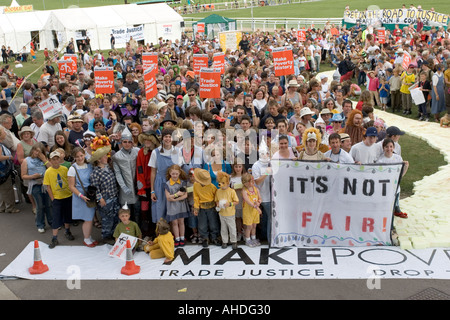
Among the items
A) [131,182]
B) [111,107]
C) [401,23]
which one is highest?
[401,23]

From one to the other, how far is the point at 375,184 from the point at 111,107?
648 centimetres

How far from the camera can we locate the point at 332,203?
7848mm

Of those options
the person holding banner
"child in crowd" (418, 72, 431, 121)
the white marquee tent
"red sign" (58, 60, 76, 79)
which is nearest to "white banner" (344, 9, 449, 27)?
the white marquee tent

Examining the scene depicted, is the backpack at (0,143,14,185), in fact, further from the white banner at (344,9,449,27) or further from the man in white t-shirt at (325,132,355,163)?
the white banner at (344,9,449,27)

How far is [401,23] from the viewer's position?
31.6 metres

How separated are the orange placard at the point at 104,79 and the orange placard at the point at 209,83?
94.7 inches

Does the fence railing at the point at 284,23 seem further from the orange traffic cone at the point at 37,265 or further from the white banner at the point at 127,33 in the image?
the orange traffic cone at the point at 37,265

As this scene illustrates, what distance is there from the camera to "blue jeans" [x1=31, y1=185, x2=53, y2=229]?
29.8ft

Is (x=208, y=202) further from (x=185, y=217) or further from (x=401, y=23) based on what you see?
(x=401, y=23)

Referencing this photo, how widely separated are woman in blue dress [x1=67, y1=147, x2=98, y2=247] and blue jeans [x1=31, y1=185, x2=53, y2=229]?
3.50 ft

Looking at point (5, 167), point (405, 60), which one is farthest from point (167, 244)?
point (405, 60)

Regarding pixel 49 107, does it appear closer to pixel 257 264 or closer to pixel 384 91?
pixel 257 264

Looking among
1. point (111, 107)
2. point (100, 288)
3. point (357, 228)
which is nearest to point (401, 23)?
point (111, 107)

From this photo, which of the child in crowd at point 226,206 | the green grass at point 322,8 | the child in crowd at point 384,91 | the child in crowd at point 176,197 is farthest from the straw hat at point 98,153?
the green grass at point 322,8
